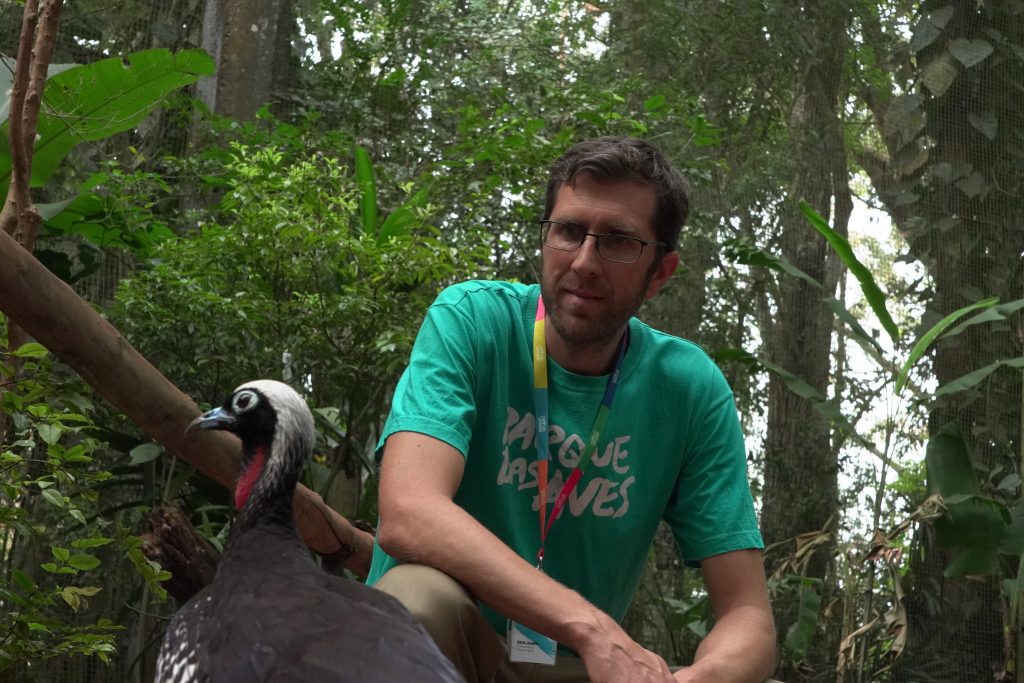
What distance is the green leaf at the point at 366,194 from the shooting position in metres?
4.41

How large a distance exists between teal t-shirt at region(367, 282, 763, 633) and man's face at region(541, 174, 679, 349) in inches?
4.8

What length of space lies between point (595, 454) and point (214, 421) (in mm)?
773

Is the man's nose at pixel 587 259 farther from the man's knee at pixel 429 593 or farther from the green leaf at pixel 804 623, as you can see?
the green leaf at pixel 804 623

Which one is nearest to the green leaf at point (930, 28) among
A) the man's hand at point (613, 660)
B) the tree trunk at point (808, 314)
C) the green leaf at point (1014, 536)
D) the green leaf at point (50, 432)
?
the tree trunk at point (808, 314)

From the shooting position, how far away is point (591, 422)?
2.47m

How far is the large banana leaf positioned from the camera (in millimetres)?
3666

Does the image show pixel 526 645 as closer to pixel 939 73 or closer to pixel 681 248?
pixel 681 248

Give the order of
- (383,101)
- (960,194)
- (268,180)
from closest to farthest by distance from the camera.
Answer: (268,180) → (960,194) → (383,101)

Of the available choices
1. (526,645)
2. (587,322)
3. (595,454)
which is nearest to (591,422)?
(595,454)

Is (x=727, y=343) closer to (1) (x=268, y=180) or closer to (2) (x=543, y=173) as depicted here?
(2) (x=543, y=173)

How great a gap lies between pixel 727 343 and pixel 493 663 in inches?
155

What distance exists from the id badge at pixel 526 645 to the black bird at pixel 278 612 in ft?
1.24

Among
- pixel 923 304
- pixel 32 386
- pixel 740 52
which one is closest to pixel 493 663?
pixel 32 386

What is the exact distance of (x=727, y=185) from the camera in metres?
5.89
